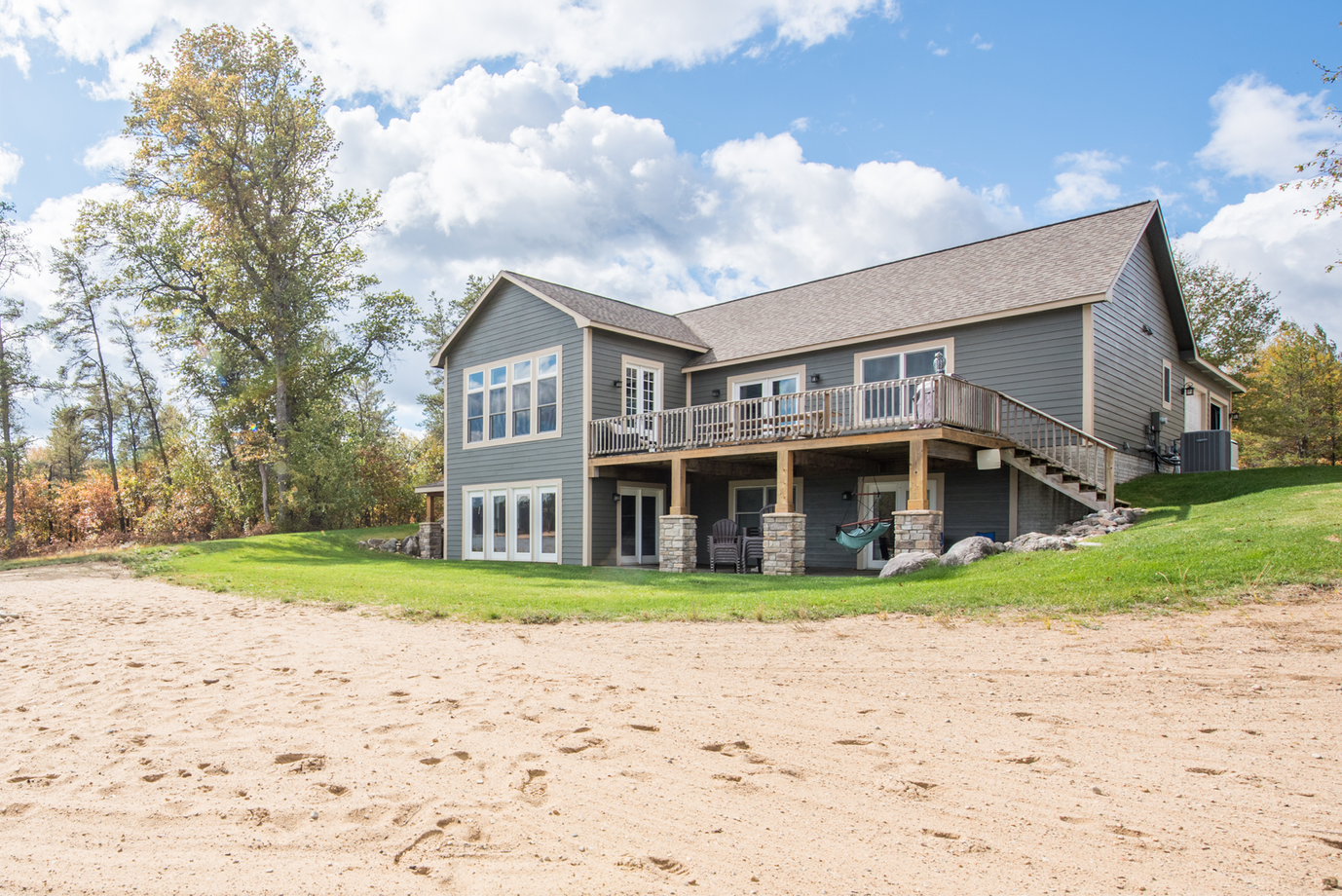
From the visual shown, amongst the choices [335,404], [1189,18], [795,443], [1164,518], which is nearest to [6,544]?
[335,404]

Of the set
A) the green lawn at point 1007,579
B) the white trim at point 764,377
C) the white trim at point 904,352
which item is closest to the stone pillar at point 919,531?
the green lawn at point 1007,579

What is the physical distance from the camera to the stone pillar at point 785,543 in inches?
575

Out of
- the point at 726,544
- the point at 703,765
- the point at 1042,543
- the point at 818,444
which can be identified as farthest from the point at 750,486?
the point at 703,765

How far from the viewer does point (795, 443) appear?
49.9ft

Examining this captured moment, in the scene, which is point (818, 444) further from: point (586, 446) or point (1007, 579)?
point (586, 446)

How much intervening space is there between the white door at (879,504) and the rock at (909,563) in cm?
518

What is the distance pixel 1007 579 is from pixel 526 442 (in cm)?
1363

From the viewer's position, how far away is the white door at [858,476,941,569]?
17.5 m

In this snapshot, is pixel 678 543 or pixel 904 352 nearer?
pixel 678 543

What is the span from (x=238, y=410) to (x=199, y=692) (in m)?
27.4

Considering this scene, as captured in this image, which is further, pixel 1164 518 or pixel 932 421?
pixel 932 421

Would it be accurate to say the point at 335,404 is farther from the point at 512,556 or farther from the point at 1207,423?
the point at 1207,423

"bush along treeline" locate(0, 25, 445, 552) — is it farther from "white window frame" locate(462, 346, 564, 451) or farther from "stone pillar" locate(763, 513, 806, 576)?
"stone pillar" locate(763, 513, 806, 576)

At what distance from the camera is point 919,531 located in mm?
13102
